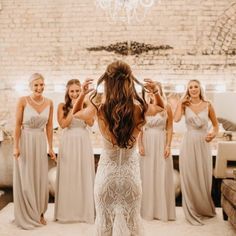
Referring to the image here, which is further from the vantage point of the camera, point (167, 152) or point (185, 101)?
point (185, 101)

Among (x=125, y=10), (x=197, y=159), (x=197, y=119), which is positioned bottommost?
(x=197, y=159)

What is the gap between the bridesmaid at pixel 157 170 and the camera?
494cm

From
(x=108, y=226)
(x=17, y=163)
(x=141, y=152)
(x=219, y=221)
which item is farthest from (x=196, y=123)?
(x=108, y=226)

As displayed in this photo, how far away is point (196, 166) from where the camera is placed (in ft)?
16.6

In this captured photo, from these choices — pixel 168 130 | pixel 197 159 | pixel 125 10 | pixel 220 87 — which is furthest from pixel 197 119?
pixel 125 10

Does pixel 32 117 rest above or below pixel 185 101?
below

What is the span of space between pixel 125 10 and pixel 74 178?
3404mm

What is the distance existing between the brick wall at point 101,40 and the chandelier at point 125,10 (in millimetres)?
91

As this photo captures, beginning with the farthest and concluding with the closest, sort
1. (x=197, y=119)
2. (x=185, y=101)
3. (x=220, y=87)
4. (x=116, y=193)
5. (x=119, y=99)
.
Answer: (x=220, y=87) < (x=185, y=101) < (x=197, y=119) < (x=116, y=193) < (x=119, y=99)

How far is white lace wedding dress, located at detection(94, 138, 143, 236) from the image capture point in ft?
8.98

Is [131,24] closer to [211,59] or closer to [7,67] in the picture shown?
[211,59]

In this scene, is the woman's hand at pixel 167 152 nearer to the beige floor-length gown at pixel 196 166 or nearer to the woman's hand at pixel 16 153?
the beige floor-length gown at pixel 196 166

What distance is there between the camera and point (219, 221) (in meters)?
4.96

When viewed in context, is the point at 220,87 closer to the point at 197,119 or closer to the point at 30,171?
the point at 197,119
